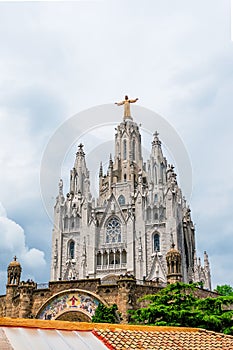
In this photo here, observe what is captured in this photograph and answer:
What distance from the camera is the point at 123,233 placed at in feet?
146

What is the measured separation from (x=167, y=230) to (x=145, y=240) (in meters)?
2.41

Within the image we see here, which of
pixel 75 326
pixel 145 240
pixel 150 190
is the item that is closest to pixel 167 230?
pixel 145 240

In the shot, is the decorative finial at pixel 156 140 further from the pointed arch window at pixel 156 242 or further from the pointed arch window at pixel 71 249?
the pointed arch window at pixel 71 249

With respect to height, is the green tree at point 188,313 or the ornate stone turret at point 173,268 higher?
the ornate stone turret at point 173,268

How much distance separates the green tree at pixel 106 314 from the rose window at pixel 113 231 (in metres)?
24.1

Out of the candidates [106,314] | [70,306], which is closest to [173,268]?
[106,314]

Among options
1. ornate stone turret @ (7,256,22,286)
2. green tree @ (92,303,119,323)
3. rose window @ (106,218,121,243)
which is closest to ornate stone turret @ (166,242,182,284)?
green tree @ (92,303,119,323)

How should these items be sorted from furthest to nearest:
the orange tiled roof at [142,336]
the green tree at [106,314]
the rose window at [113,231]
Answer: the rose window at [113,231]
the green tree at [106,314]
the orange tiled roof at [142,336]

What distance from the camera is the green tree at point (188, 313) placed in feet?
52.8

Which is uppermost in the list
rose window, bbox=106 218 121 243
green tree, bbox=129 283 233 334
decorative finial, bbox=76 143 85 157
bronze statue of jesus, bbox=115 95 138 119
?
bronze statue of jesus, bbox=115 95 138 119

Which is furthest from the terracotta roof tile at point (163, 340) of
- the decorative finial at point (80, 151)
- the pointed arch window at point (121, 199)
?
the decorative finial at point (80, 151)

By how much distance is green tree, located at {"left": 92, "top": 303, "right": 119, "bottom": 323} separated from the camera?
19891 mm

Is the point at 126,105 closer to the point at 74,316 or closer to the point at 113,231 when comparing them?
the point at 113,231

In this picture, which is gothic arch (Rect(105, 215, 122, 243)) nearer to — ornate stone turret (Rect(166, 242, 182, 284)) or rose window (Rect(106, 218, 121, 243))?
rose window (Rect(106, 218, 121, 243))
